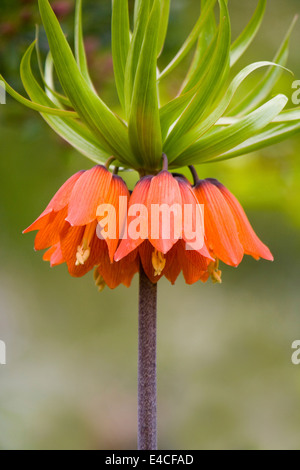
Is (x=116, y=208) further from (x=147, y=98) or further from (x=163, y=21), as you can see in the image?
(x=163, y=21)

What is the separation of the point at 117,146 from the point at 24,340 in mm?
2000

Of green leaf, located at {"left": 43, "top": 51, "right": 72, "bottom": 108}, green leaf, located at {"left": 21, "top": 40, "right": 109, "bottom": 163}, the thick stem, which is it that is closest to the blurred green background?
green leaf, located at {"left": 43, "top": 51, "right": 72, "bottom": 108}

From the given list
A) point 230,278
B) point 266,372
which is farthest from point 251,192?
point 266,372

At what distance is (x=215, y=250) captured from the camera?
66 cm

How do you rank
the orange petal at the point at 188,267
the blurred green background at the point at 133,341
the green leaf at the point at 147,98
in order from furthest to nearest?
1. the blurred green background at the point at 133,341
2. the orange petal at the point at 188,267
3. the green leaf at the point at 147,98

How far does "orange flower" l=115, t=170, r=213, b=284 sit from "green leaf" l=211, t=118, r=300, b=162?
0.09 m

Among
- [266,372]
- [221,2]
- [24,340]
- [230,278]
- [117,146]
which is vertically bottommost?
[117,146]

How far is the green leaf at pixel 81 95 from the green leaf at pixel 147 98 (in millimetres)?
26

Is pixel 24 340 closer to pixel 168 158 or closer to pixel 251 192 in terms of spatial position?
pixel 251 192

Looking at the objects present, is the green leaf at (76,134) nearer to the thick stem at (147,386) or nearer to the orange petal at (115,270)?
the orange petal at (115,270)

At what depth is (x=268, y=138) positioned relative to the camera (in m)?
0.69

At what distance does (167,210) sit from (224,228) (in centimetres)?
9

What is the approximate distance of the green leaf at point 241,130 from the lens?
64 cm

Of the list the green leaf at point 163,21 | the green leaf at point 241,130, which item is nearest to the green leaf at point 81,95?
the green leaf at point 241,130
